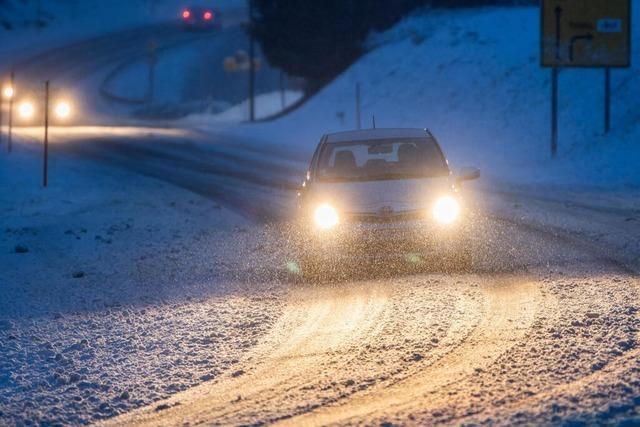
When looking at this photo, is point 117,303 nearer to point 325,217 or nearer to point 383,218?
point 325,217

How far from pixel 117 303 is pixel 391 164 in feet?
11.8

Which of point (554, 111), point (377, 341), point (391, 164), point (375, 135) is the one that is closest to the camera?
point (377, 341)

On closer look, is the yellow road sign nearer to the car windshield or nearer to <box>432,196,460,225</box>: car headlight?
the car windshield

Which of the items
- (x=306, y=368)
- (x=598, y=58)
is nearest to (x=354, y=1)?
(x=598, y=58)

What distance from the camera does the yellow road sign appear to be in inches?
972

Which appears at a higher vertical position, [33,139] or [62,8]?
[62,8]

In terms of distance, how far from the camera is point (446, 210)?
10.3m

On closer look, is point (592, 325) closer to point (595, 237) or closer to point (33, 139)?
point (595, 237)

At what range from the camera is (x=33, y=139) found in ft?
111

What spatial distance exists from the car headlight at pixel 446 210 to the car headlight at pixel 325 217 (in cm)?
103

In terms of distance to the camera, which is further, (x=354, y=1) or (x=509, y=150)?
(x=354, y=1)

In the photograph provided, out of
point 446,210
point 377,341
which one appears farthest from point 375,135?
point 377,341

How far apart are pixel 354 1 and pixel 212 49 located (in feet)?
135

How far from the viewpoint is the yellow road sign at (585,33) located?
24688mm
